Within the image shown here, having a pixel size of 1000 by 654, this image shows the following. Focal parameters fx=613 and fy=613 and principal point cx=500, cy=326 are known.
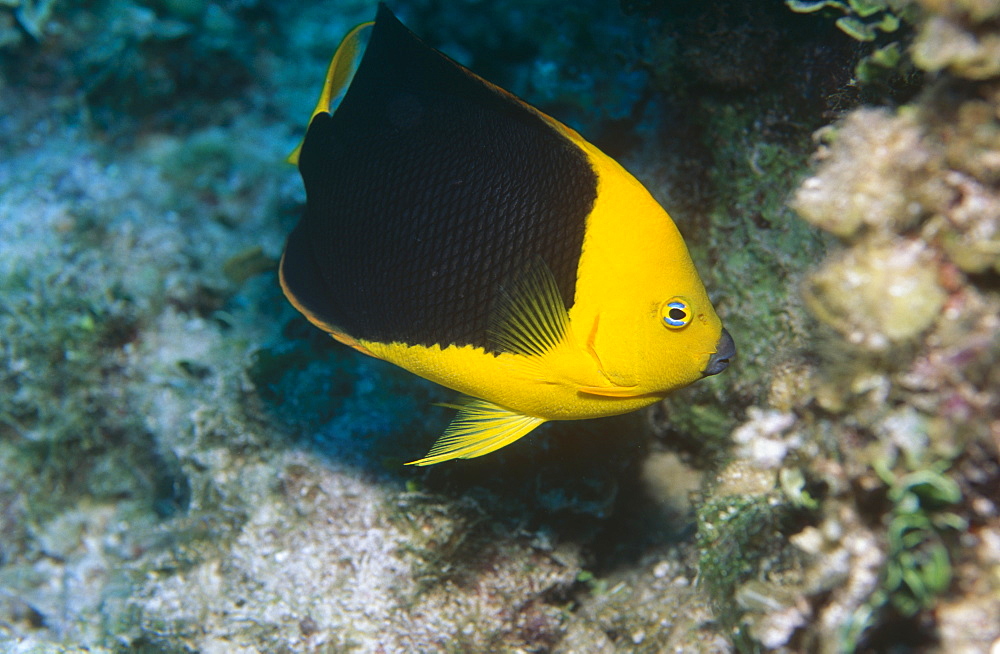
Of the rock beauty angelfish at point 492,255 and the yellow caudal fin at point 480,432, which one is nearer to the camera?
the rock beauty angelfish at point 492,255

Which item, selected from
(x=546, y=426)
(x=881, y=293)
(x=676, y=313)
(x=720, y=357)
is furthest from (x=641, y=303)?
(x=546, y=426)

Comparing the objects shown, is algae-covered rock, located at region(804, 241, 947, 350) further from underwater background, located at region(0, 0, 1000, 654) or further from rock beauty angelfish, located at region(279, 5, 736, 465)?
rock beauty angelfish, located at region(279, 5, 736, 465)

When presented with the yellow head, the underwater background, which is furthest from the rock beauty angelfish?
the underwater background

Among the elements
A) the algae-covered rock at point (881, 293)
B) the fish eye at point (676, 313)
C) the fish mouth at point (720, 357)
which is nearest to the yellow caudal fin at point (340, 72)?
the fish eye at point (676, 313)

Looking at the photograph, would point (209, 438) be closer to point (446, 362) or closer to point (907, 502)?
point (446, 362)

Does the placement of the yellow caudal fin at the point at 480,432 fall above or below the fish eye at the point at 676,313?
below

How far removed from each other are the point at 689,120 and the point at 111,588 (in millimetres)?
3860

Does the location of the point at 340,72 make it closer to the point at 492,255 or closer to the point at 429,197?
the point at 429,197

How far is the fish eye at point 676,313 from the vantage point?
1.64m

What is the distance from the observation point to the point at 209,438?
301 centimetres

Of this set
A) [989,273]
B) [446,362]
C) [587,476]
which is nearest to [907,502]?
[989,273]

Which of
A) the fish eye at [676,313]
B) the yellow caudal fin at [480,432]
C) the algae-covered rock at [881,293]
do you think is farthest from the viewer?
the yellow caudal fin at [480,432]

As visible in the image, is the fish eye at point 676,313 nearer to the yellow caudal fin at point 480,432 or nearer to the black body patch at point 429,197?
the black body patch at point 429,197

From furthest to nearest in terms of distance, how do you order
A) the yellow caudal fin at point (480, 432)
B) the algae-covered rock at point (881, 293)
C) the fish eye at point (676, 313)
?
1. the yellow caudal fin at point (480, 432)
2. the fish eye at point (676, 313)
3. the algae-covered rock at point (881, 293)
